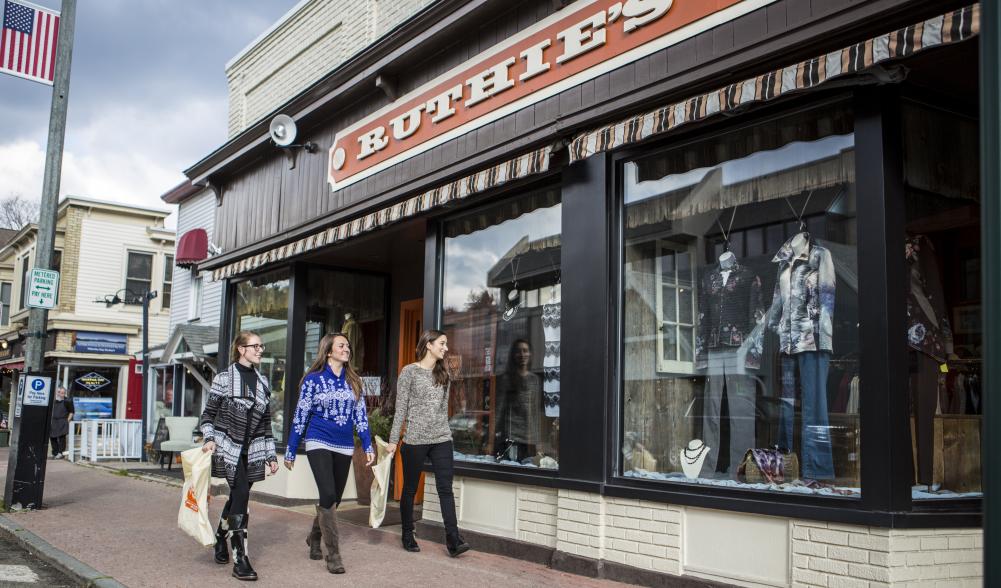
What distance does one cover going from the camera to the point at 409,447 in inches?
284

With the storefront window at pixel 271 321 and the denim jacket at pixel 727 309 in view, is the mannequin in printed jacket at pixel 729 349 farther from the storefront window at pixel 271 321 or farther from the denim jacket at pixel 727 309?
the storefront window at pixel 271 321

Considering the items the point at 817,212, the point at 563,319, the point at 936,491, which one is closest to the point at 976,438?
the point at 936,491

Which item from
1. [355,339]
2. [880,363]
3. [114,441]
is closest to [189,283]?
[114,441]

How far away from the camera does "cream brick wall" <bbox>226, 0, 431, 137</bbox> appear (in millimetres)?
11398

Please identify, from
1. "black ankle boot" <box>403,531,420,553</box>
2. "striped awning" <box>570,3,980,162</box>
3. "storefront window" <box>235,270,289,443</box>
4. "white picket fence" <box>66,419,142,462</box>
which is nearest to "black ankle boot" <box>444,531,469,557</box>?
"black ankle boot" <box>403,531,420,553</box>

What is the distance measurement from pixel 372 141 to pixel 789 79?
229 inches

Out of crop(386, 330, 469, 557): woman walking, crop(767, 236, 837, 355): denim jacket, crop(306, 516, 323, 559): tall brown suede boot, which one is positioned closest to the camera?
crop(767, 236, 837, 355): denim jacket

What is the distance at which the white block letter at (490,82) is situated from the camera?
310 inches

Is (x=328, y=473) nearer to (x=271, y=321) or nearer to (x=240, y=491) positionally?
(x=240, y=491)

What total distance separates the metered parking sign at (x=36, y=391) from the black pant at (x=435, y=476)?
5.21 metres

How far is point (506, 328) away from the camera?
833 cm

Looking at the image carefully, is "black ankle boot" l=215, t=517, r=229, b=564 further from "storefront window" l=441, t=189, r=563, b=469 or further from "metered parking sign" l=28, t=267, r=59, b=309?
"metered parking sign" l=28, t=267, r=59, b=309

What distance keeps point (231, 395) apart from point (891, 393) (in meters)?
4.48

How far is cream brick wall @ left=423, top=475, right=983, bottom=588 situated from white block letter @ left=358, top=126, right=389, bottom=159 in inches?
175
